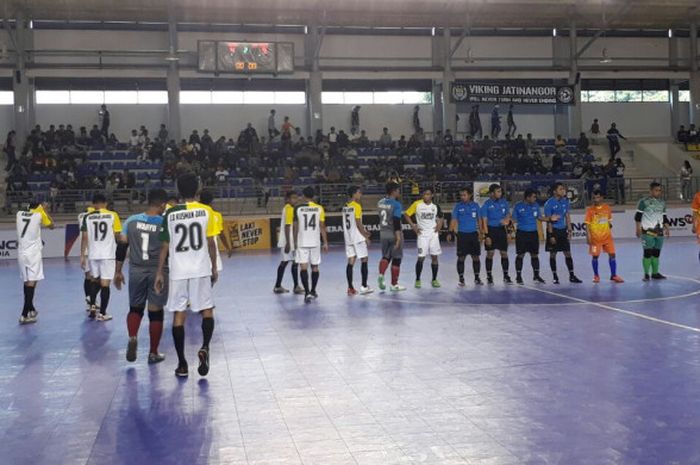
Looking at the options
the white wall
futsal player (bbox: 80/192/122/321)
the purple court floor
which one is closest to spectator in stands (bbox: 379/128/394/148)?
the white wall

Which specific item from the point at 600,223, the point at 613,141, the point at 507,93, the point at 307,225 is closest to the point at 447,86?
the point at 507,93

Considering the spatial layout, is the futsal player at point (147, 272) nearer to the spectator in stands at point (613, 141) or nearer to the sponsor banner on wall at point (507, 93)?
the sponsor banner on wall at point (507, 93)

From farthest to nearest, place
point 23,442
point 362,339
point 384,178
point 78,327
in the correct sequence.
Answer: point 384,178
point 78,327
point 362,339
point 23,442

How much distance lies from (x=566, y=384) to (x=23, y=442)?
192 inches

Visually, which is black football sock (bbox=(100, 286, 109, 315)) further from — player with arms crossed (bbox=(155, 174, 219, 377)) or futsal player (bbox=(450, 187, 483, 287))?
futsal player (bbox=(450, 187, 483, 287))

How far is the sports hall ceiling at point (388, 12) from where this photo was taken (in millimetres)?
32031

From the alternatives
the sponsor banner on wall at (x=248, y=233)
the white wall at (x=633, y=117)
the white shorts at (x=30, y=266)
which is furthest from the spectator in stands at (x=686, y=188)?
the white shorts at (x=30, y=266)

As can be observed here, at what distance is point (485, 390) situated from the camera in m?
7.22

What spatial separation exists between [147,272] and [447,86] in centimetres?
3019

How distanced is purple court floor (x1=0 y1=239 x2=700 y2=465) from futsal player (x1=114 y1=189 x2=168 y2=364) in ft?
1.00

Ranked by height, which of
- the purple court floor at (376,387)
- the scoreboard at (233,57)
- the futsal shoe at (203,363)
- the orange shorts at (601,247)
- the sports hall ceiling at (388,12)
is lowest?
the purple court floor at (376,387)

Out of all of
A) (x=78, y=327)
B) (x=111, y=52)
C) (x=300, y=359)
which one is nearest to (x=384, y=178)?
(x=111, y=52)

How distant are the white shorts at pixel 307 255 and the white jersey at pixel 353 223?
919mm

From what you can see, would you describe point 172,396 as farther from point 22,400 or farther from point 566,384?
point 566,384
